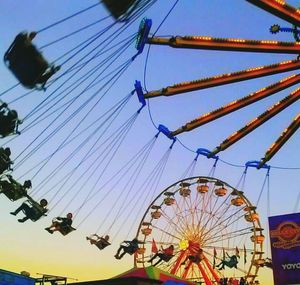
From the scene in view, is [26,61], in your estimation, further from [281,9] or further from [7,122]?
[281,9]

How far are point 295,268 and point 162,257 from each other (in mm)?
7810

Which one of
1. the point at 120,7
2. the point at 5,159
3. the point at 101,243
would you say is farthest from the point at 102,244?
the point at 120,7

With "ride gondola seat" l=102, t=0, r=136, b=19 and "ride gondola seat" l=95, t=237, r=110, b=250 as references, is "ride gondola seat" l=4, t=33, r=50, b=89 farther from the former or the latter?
"ride gondola seat" l=95, t=237, r=110, b=250

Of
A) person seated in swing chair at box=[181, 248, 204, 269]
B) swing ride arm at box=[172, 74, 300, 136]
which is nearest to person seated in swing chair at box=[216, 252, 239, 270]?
person seated in swing chair at box=[181, 248, 204, 269]

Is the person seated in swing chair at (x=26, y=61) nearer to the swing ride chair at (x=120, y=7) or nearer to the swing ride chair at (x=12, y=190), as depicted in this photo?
the swing ride chair at (x=120, y=7)

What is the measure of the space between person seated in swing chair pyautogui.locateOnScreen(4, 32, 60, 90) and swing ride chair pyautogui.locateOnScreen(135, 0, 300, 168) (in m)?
5.73

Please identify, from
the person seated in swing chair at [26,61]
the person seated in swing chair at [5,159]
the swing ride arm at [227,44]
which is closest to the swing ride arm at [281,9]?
the swing ride arm at [227,44]

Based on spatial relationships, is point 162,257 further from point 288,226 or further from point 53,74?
point 53,74

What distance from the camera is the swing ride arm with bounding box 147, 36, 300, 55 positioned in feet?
67.9

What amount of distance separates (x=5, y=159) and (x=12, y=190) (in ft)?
5.84

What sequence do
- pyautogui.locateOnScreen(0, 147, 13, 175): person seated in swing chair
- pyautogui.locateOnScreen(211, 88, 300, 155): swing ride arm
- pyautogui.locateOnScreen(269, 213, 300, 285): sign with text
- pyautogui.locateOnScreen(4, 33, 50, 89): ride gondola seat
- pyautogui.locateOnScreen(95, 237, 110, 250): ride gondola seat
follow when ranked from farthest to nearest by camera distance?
pyautogui.locateOnScreen(95, 237, 110, 250): ride gondola seat < pyautogui.locateOnScreen(269, 213, 300, 285): sign with text < pyautogui.locateOnScreen(211, 88, 300, 155): swing ride arm < pyautogui.locateOnScreen(0, 147, 13, 175): person seated in swing chair < pyautogui.locateOnScreen(4, 33, 50, 89): ride gondola seat

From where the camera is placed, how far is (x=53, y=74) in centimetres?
1662

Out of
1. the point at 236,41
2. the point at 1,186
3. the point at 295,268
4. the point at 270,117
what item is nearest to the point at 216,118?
the point at 270,117

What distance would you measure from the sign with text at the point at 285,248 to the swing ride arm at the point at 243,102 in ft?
24.6
